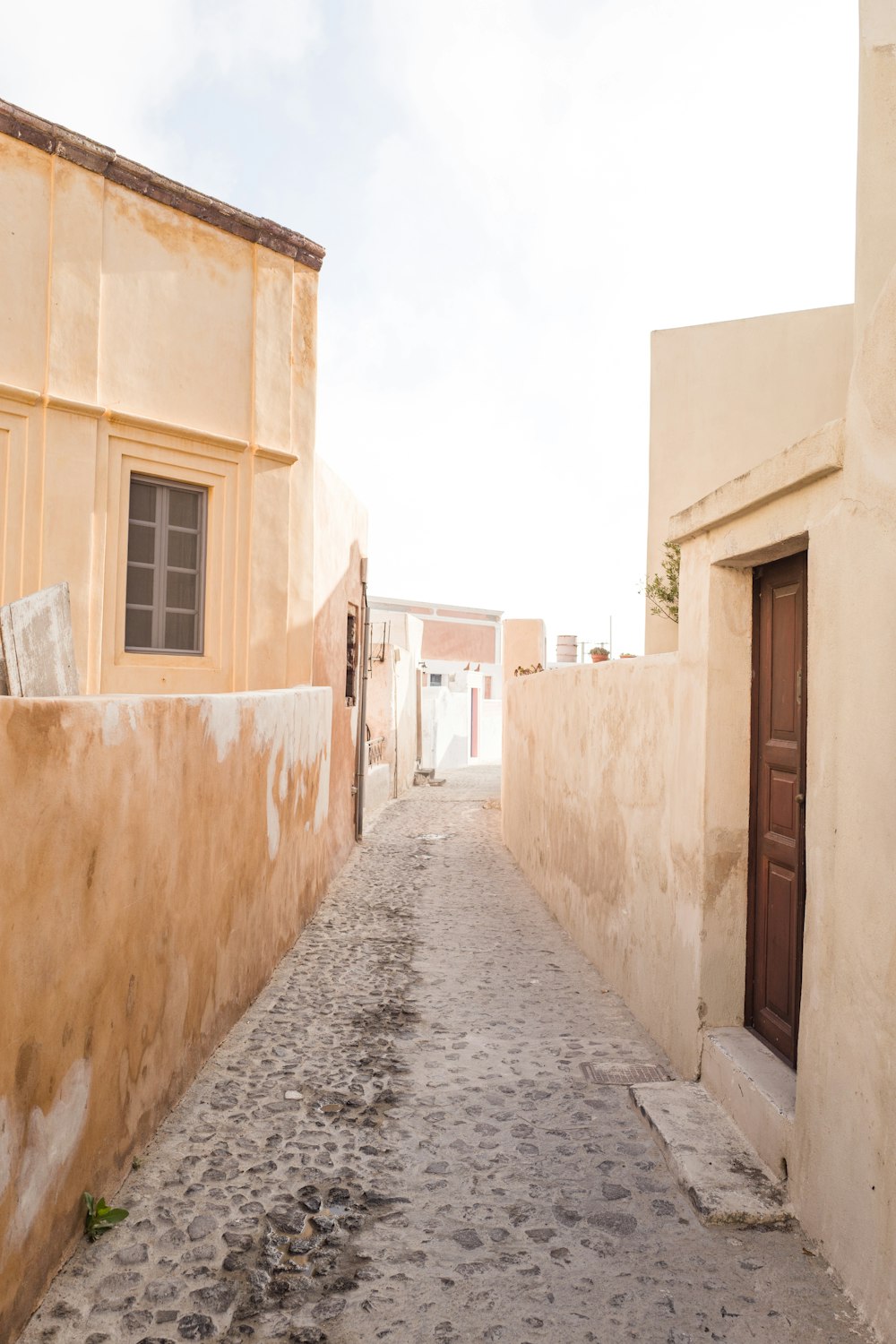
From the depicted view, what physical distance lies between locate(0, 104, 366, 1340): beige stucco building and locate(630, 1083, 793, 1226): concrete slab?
1931 mm

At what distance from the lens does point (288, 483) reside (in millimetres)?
8234

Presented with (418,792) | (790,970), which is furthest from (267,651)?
(418,792)

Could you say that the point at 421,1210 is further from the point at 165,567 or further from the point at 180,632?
the point at 165,567

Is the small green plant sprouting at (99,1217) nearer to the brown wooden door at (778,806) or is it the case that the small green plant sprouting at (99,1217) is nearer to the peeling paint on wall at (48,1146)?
the peeling paint on wall at (48,1146)

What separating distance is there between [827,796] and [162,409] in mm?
6371

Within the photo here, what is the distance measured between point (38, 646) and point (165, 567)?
498cm

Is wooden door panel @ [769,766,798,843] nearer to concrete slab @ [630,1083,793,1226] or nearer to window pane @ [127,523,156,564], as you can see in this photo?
concrete slab @ [630,1083,793,1226]

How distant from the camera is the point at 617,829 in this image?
5715mm

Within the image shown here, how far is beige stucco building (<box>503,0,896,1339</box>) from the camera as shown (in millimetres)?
2537

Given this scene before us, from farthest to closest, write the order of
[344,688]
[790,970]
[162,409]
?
[344,688]
[162,409]
[790,970]

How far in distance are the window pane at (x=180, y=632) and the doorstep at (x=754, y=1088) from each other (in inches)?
214

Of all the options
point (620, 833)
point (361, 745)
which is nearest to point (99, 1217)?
point (620, 833)

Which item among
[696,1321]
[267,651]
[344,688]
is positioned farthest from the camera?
[344,688]

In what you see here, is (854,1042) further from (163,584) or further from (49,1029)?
(163,584)
